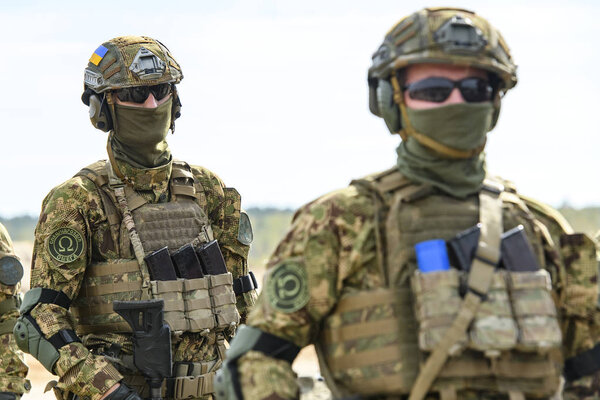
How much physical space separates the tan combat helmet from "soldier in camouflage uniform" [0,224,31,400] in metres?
4.96

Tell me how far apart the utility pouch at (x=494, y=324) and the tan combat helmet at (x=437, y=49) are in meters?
0.80

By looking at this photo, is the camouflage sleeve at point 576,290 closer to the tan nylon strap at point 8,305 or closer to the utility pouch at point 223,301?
the utility pouch at point 223,301

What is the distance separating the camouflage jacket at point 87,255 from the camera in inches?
281

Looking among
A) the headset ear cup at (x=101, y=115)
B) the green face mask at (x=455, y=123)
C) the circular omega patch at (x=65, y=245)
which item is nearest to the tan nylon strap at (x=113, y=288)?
the circular omega patch at (x=65, y=245)

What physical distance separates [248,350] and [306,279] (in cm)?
35

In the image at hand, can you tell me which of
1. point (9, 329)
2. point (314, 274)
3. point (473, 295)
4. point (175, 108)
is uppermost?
point (175, 108)

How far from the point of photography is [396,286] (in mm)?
4785

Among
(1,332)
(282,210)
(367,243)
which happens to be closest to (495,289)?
(367,243)

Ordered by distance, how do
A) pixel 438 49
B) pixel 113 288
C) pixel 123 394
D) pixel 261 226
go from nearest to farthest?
1. pixel 438 49
2. pixel 123 394
3. pixel 113 288
4. pixel 261 226

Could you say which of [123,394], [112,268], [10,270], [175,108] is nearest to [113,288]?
[112,268]

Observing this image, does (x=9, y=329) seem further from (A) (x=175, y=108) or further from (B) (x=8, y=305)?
(A) (x=175, y=108)

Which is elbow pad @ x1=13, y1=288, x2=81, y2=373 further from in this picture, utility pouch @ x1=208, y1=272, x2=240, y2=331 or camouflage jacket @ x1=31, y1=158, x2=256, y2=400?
utility pouch @ x1=208, y1=272, x2=240, y2=331

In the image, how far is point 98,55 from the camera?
805 centimetres

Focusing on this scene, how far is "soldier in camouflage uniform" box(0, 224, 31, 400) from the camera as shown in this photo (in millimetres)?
9258
